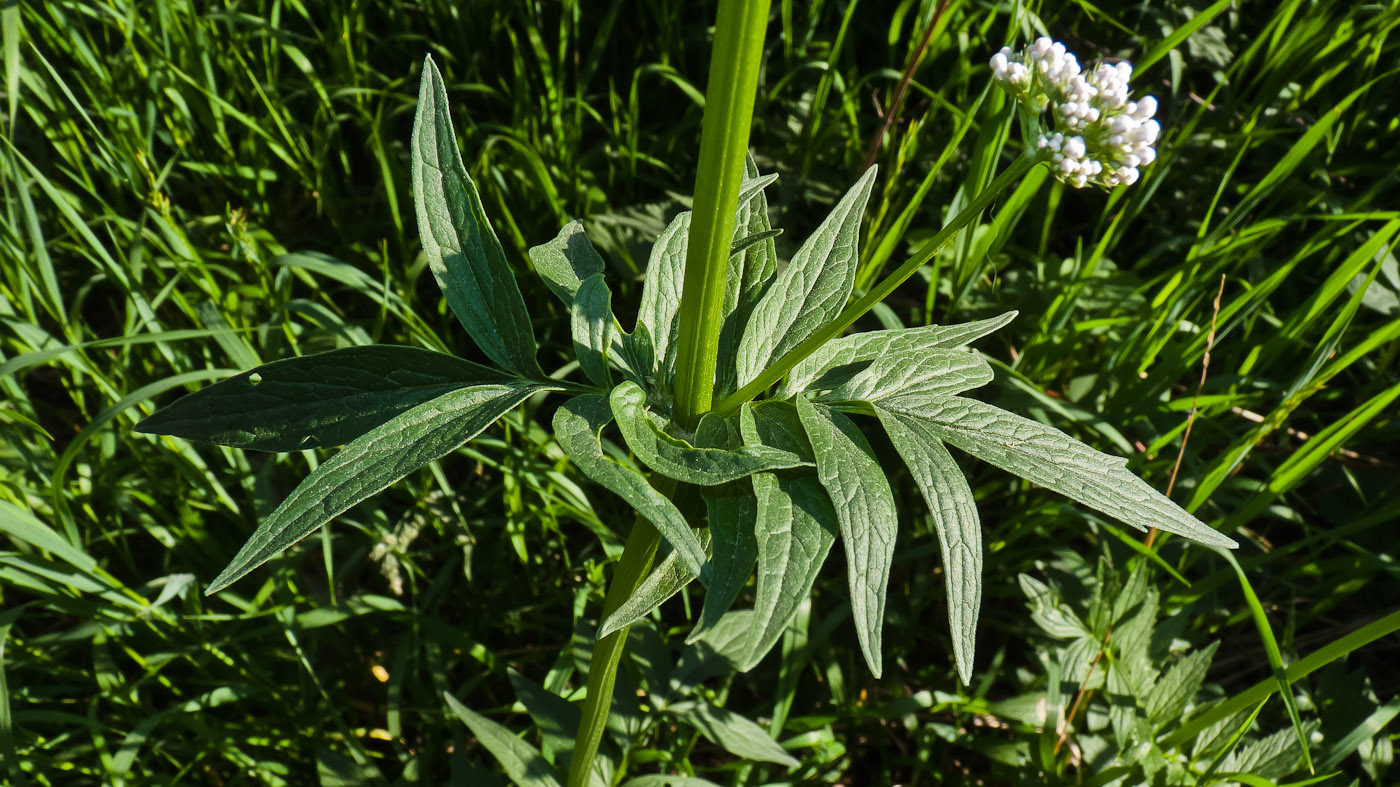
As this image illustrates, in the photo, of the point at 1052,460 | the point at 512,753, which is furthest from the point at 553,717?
the point at 1052,460

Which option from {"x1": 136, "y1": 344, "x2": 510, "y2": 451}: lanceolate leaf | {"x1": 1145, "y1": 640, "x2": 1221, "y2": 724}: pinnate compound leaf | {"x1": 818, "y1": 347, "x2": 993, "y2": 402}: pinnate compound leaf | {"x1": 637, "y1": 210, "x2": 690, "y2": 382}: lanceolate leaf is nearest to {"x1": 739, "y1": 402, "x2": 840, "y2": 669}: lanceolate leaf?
{"x1": 818, "y1": 347, "x2": 993, "y2": 402}: pinnate compound leaf

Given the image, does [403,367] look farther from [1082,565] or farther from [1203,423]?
[1203,423]

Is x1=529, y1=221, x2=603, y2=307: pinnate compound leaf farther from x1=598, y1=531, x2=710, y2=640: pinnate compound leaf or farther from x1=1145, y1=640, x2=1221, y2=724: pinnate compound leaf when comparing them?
x1=1145, y1=640, x2=1221, y2=724: pinnate compound leaf

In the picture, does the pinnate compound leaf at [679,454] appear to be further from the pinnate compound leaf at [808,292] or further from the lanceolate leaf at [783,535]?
the pinnate compound leaf at [808,292]

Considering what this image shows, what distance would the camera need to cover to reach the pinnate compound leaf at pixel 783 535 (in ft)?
3.54

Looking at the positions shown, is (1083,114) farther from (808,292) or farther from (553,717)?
(553,717)

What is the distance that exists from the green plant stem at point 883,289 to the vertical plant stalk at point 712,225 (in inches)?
2.2

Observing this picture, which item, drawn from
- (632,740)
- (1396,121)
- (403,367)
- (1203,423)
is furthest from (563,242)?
(1396,121)

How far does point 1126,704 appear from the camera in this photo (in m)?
1.95

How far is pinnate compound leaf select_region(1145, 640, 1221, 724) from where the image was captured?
6.39 ft

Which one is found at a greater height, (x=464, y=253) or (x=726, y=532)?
(x=464, y=253)

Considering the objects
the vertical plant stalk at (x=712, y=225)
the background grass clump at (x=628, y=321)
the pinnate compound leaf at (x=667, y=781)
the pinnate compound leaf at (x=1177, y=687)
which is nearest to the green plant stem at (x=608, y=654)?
the vertical plant stalk at (x=712, y=225)

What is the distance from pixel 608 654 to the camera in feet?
5.24

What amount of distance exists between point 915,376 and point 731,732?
90cm
